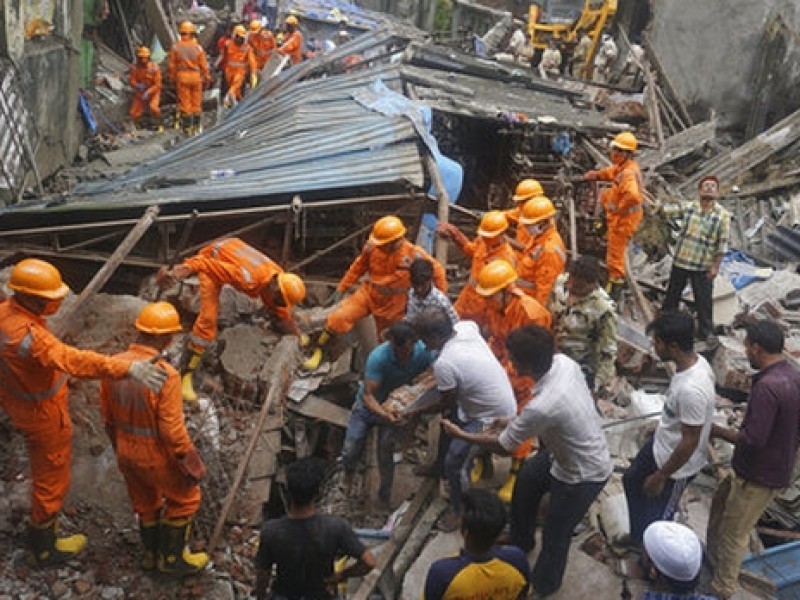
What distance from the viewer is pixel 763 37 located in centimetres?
1429

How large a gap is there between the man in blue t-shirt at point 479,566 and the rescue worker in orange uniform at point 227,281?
2.94m

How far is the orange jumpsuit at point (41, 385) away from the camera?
392cm

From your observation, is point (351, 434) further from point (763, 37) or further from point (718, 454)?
point (763, 37)

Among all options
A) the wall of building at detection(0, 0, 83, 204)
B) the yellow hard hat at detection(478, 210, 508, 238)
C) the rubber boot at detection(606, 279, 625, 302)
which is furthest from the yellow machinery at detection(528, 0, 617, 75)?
the yellow hard hat at detection(478, 210, 508, 238)

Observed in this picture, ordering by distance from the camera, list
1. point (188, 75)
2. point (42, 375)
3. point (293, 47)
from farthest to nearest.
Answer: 1. point (293, 47)
2. point (188, 75)
3. point (42, 375)

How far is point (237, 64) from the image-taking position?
50.3ft

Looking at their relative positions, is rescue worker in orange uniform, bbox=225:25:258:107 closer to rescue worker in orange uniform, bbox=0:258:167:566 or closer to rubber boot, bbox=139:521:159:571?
rescue worker in orange uniform, bbox=0:258:167:566

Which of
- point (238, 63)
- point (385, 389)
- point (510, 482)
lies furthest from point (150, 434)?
point (238, 63)

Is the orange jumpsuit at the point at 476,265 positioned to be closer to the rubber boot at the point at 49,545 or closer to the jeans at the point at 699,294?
the jeans at the point at 699,294

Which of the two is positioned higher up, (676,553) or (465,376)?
(676,553)

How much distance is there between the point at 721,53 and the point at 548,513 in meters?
13.5

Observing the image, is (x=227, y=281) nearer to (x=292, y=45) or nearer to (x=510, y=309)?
(x=510, y=309)

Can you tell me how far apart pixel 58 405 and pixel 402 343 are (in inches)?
81.4

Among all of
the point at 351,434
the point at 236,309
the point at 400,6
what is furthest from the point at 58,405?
the point at 400,6
